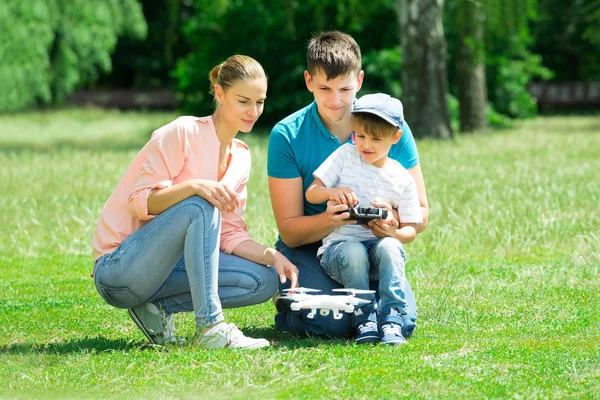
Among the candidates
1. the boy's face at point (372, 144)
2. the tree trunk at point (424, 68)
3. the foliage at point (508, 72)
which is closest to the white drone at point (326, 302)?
the boy's face at point (372, 144)

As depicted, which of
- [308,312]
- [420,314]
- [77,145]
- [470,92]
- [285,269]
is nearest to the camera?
[285,269]

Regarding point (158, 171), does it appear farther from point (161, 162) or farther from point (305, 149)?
point (305, 149)

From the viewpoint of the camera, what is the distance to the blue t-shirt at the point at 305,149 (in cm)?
472

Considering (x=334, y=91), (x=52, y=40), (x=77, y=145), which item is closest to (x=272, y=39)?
(x=52, y=40)

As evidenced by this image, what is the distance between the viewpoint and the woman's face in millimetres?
4326

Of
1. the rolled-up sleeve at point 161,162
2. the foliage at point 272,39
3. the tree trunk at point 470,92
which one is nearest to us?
the rolled-up sleeve at point 161,162

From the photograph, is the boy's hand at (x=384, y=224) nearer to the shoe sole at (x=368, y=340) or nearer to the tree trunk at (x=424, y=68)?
the shoe sole at (x=368, y=340)

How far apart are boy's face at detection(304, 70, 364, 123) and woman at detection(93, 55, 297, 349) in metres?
0.30

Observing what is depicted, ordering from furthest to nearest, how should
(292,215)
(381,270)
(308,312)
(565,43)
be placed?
1. (565,43)
2. (292,215)
3. (308,312)
4. (381,270)

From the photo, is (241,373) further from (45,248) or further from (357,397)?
(45,248)

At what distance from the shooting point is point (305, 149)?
4.74 m

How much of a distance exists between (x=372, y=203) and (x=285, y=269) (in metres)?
0.53

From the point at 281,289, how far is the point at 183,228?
2.50 feet

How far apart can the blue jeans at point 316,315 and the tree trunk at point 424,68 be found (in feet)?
35.7
